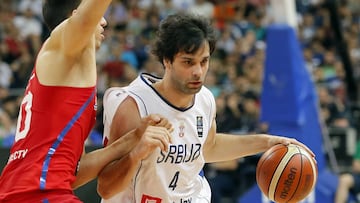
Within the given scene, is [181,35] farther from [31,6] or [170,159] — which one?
[31,6]

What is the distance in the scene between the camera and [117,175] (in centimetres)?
445

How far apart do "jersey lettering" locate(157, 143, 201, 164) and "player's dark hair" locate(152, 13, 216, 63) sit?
1.87 feet

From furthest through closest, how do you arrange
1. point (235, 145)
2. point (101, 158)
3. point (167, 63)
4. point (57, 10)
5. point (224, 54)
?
point (224, 54)
point (235, 145)
point (167, 63)
point (101, 158)
point (57, 10)

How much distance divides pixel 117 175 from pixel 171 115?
2.11ft

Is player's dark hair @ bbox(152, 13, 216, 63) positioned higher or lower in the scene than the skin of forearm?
higher

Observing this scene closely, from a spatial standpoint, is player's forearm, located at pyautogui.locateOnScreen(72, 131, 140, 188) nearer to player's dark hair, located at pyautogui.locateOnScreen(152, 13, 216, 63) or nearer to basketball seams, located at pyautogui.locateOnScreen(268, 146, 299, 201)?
player's dark hair, located at pyautogui.locateOnScreen(152, 13, 216, 63)

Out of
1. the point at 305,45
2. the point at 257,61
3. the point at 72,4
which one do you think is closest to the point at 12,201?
the point at 72,4

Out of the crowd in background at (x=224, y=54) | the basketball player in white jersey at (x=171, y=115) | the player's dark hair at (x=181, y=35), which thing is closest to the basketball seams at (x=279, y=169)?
the basketball player in white jersey at (x=171, y=115)

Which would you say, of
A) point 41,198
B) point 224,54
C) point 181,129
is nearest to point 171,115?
point 181,129

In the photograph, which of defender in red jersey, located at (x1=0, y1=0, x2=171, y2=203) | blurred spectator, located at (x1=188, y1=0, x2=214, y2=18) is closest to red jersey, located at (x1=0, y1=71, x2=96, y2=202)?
defender in red jersey, located at (x1=0, y1=0, x2=171, y2=203)

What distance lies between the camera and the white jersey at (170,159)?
4809 mm

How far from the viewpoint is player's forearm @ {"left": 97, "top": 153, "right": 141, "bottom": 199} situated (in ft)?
14.4

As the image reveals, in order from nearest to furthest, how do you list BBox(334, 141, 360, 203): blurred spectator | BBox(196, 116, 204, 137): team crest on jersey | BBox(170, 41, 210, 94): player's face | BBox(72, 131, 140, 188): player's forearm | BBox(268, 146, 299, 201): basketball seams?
BBox(72, 131, 140, 188): player's forearm < BBox(170, 41, 210, 94): player's face < BBox(196, 116, 204, 137): team crest on jersey < BBox(268, 146, 299, 201): basketball seams < BBox(334, 141, 360, 203): blurred spectator

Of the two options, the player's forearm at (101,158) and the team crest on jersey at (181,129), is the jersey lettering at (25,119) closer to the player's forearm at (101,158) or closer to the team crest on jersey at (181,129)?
the player's forearm at (101,158)
